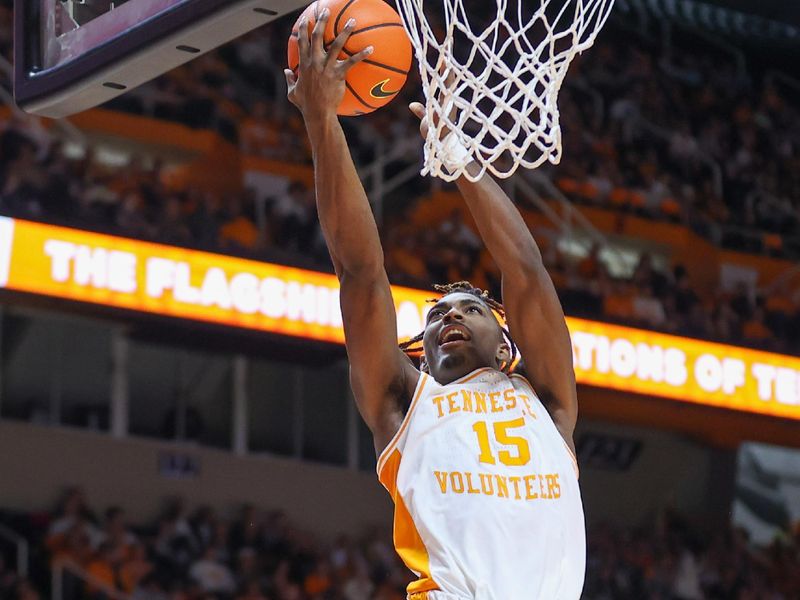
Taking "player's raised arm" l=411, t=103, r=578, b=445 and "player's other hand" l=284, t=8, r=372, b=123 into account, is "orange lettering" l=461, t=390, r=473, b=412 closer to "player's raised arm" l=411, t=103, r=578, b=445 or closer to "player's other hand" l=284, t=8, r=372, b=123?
"player's raised arm" l=411, t=103, r=578, b=445

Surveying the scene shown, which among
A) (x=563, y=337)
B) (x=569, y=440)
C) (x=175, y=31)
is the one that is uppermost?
(x=175, y=31)

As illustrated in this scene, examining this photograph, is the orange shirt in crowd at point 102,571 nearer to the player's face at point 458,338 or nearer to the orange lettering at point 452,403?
the player's face at point 458,338

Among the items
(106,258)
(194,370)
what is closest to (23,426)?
(194,370)

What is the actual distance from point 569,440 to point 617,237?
12.5 metres

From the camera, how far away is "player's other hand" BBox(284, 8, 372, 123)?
4230mm

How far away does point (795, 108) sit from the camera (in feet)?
67.6

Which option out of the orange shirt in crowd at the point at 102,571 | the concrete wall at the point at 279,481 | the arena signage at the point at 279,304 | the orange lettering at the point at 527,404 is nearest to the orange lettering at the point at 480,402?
the orange lettering at the point at 527,404

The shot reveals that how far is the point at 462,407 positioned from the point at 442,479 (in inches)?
9.2

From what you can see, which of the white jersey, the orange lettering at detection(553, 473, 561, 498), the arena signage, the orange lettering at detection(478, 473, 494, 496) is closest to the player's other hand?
the white jersey

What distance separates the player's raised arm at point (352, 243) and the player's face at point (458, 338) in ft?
0.32

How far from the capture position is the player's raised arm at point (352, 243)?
167 inches

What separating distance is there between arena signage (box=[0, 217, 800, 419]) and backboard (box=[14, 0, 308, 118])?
5904 millimetres

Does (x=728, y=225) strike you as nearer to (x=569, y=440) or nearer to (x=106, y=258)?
(x=106, y=258)

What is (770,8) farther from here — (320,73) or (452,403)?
(320,73)
